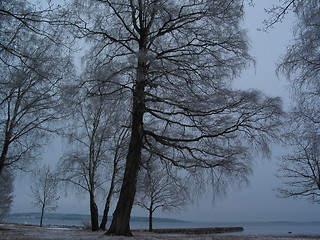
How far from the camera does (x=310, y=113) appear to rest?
33.4 feet

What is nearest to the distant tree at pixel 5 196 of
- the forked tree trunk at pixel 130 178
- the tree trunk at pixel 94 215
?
the tree trunk at pixel 94 215

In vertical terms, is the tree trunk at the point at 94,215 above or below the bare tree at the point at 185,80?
below

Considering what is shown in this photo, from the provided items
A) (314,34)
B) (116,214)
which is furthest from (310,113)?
(116,214)

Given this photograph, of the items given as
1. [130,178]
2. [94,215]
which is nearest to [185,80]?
[130,178]

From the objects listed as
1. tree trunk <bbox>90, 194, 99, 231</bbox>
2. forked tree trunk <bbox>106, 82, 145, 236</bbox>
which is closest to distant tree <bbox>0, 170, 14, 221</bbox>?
tree trunk <bbox>90, 194, 99, 231</bbox>

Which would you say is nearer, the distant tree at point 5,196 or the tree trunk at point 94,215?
the tree trunk at point 94,215

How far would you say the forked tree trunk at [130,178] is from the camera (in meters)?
11.2

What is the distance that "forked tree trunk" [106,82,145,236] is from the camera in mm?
11203

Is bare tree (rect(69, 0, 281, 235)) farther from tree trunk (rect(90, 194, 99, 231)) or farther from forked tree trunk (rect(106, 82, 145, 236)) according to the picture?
tree trunk (rect(90, 194, 99, 231))

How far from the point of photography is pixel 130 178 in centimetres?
1165

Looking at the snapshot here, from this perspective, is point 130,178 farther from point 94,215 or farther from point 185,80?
point 94,215

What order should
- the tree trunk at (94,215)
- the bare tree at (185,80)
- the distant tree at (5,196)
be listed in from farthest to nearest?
the distant tree at (5,196)
the tree trunk at (94,215)
the bare tree at (185,80)

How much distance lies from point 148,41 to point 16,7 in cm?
569

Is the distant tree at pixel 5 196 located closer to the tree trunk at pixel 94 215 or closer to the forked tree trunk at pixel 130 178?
the tree trunk at pixel 94 215
